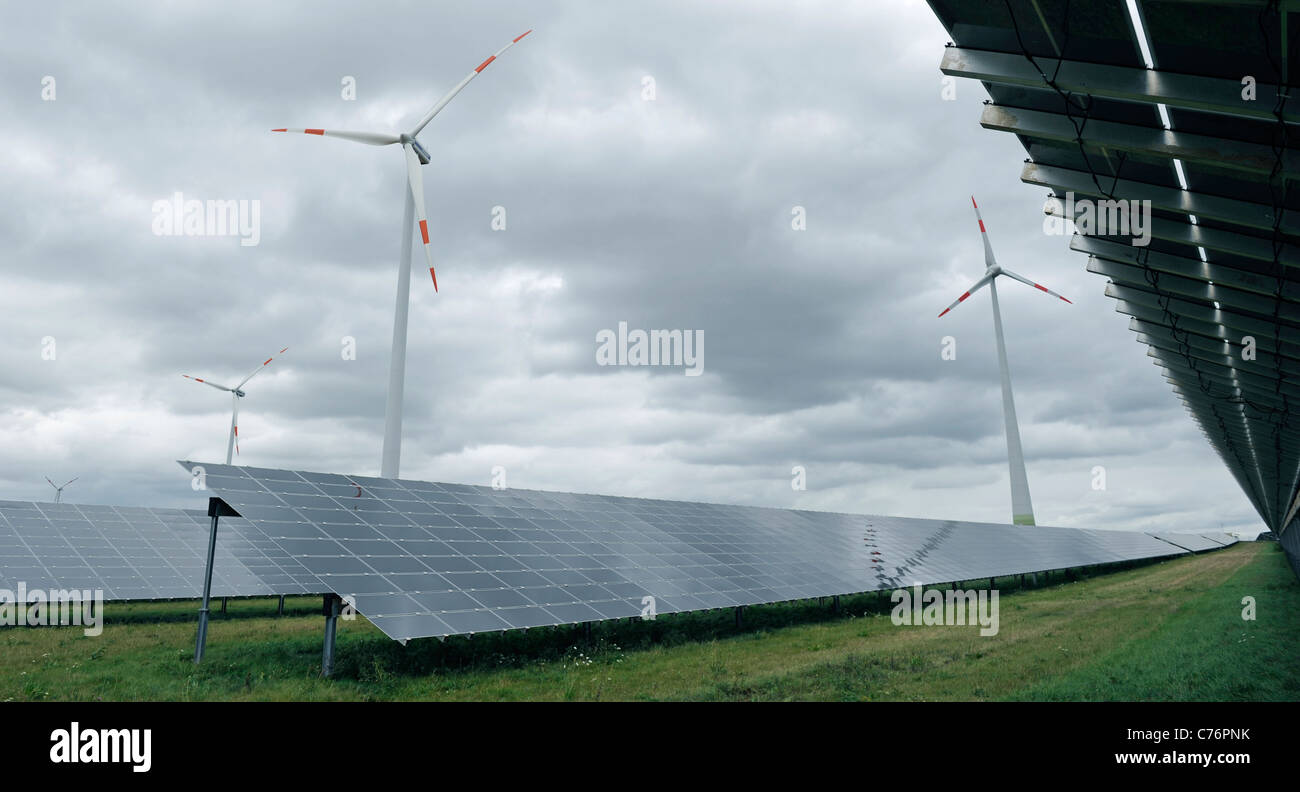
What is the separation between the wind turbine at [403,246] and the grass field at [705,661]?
8820mm

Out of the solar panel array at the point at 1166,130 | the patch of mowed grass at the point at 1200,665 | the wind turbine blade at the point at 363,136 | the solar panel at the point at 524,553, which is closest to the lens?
the solar panel array at the point at 1166,130

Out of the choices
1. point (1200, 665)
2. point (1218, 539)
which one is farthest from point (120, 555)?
point (1218, 539)

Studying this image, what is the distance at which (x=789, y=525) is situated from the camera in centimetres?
4281

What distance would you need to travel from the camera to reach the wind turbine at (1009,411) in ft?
219

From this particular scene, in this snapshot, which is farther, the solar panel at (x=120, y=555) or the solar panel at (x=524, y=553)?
the solar panel at (x=120, y=555)

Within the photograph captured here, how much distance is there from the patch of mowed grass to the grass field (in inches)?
2.5

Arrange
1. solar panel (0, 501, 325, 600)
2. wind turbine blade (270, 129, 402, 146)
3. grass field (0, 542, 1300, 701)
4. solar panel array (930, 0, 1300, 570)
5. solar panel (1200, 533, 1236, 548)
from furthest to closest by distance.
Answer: solar panel (1200, 533, 1236, 548) → wind turbine blade (270, 129, 402, 146) → solar panel (0, 501, 325, 600) → grass field (0, 542, 1300, 701) → solar panel array (930, 0, 1300, 570)

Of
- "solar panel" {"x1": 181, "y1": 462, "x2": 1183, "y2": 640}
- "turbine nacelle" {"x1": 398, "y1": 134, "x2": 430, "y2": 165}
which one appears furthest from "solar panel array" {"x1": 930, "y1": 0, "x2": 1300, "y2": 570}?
"turbine nacelle" {"x1": 398, "y1": 134, "x2": 430, "y2": 165}

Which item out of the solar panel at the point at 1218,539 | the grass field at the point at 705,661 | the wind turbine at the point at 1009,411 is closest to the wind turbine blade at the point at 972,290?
the wind turbine at the point at 1009,411

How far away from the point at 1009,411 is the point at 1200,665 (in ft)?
196

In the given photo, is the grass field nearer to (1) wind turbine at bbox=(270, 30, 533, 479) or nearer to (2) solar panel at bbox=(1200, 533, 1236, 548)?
(1) wind turbine at bbox=(270, 30, 533, 479)

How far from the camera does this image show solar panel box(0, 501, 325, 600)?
30141 millimetres

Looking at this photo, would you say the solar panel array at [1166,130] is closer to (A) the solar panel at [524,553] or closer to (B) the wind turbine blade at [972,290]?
(A) the solar panel at [524,553]
